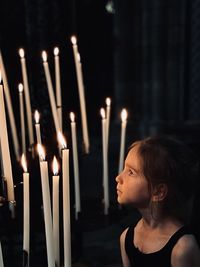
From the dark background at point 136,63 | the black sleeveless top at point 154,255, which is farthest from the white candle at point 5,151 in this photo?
the dark background at point 136,63

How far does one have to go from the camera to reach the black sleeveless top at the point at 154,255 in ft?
4.84

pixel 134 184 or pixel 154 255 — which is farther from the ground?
pixel 134 184

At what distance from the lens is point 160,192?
145 cm

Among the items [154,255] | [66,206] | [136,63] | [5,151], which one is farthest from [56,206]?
[136,63]

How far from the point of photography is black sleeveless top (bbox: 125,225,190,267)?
1475mm

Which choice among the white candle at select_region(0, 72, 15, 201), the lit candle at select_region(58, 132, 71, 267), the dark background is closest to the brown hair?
the lit candle at select_region(58, 132, 71, 267)

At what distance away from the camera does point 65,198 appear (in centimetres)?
117

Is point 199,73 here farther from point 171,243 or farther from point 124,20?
point 171,243

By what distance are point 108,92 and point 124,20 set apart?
168 cm

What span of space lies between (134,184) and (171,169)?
163 mm

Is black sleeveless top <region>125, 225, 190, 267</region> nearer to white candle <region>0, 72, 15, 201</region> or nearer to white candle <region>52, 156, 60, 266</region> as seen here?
white candle <region>52, 156, 60, 266</region>

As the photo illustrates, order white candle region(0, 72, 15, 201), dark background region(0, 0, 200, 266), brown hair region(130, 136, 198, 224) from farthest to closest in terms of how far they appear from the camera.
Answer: dark background region(0, 0, 200, 266), brown hair region(130, 136, 198, 224), white candle region(0, 72, 15, 201)

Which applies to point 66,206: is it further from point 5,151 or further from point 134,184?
point 134,184

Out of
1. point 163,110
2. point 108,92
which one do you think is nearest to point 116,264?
point 163,110
